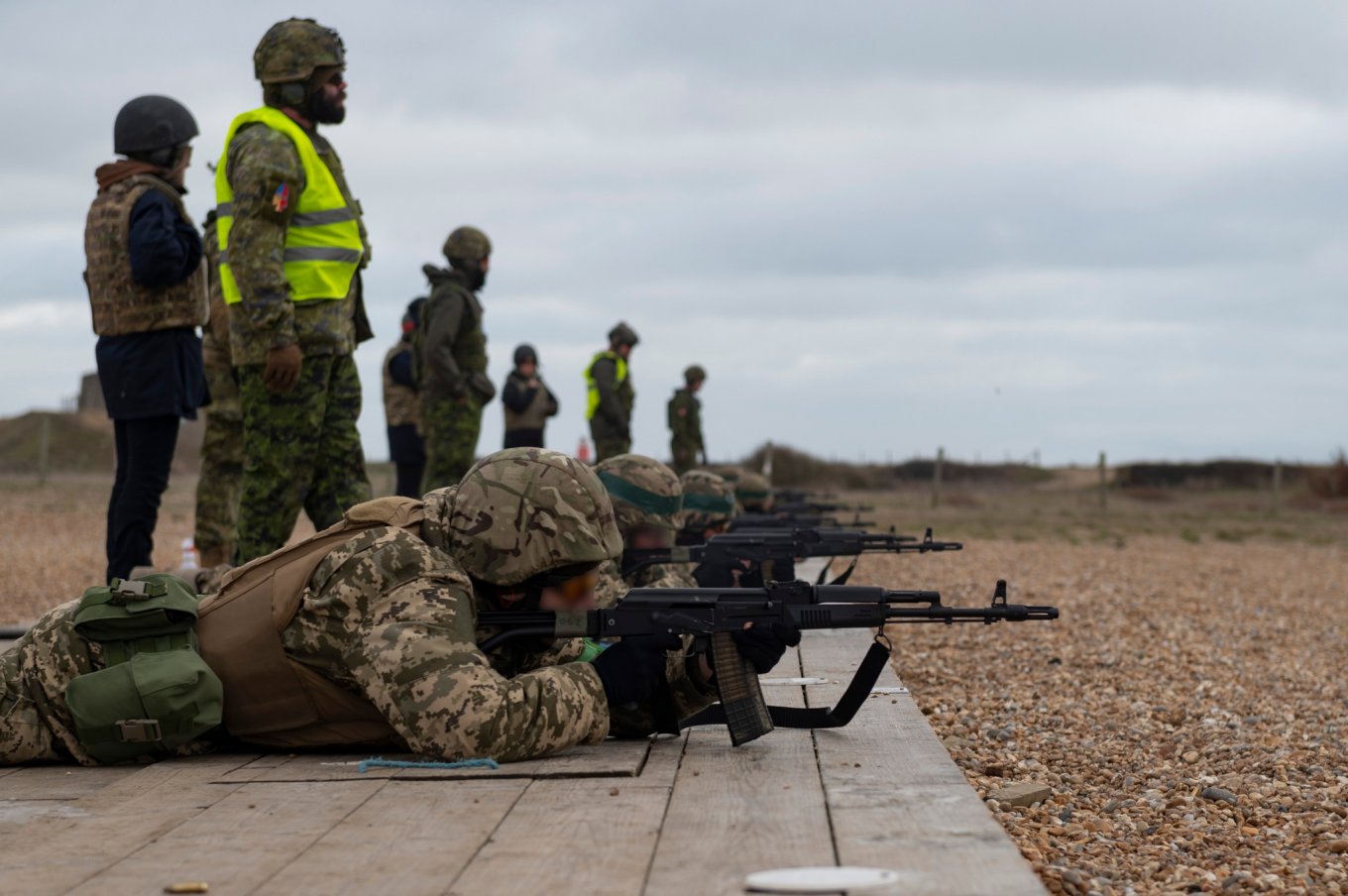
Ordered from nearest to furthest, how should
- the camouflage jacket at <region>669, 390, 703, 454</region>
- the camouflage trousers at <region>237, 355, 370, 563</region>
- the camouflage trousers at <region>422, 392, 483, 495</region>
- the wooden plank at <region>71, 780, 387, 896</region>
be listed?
the wooden plank at <region>71, 780, 387, 896</region> → the camouflage trousers at <region>237, 355, 370, 563</region> → the camouflage trousers at <region>422, 392, 483, 495</region> → the camouflage jacket at <region>669, 390, 703, 454</region>

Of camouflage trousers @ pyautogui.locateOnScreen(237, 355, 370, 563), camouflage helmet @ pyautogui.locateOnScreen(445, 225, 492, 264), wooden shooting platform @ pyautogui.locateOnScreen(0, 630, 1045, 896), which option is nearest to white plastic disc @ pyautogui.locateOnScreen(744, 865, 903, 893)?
wooden shooting platform @ pyautogui.locateOnScreen(0, 630, 1045, 896)

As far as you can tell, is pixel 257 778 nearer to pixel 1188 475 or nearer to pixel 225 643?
pixel 225 643

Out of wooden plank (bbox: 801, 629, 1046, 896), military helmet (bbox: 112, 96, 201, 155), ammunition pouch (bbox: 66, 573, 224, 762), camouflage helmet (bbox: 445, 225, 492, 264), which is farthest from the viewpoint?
camouflage helmet (bbox: 445, 225, 492, 264)

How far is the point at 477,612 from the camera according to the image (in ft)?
14.0

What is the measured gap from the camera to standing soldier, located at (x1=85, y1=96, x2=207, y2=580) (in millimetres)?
6590

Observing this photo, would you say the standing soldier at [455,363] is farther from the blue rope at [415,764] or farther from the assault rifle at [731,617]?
the blue rope at [415,764]

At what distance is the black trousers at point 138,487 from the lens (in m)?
6.61

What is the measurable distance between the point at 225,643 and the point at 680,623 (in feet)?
4.02

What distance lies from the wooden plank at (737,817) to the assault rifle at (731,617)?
0.47 ft

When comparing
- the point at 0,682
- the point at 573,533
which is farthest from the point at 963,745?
the point at 0,682

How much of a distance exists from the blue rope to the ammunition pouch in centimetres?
45

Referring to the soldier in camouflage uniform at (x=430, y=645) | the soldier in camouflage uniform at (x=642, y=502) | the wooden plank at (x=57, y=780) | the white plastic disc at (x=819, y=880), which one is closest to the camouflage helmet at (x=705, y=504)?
the soldier in camouflage uniform at (x=642, y=502)

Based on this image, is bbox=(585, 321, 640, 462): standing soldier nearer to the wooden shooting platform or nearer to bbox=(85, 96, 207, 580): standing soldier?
bbox=(85, 96, 207, 580): standing soldier

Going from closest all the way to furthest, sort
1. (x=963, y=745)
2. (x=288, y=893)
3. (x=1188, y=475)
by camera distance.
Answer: (x=288, y=893), (x=963, y=745), (x=1188, y=475)
